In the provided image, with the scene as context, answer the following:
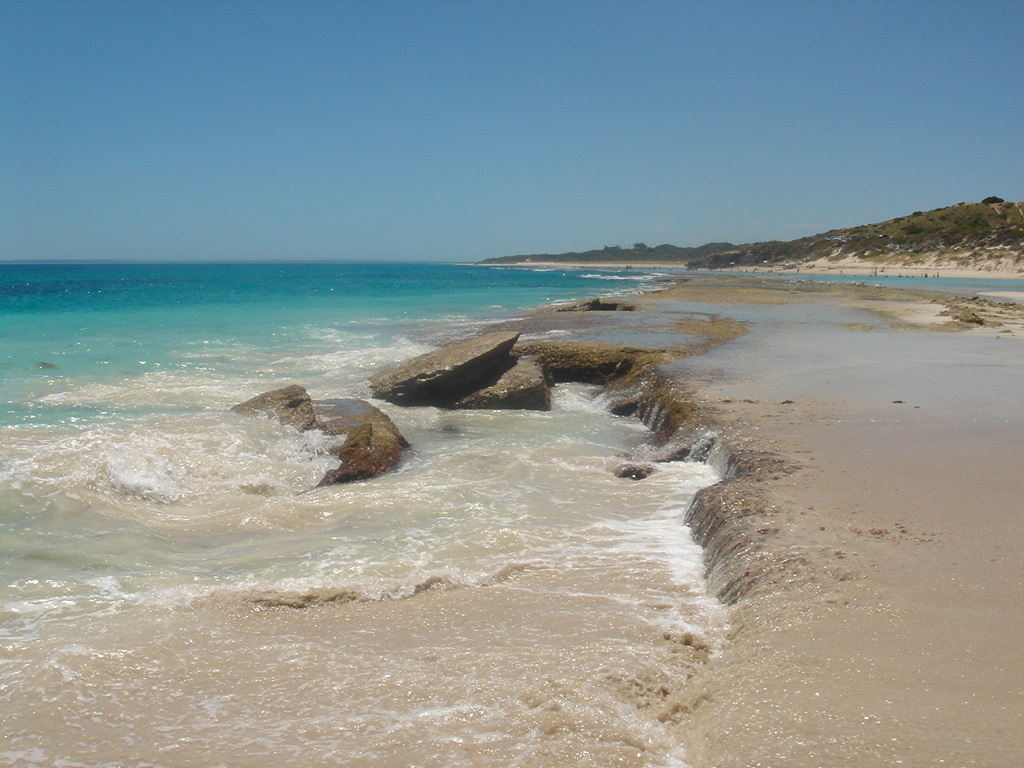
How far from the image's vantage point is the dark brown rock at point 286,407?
918cm

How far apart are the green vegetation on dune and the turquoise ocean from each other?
61.8 metres

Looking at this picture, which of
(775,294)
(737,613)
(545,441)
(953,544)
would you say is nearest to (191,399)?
(545,441)

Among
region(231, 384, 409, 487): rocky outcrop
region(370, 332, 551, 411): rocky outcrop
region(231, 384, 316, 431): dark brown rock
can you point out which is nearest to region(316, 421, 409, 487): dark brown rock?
region(231, 384, 409, 487): rocky outcrop

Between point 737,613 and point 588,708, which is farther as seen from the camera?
point 737,613

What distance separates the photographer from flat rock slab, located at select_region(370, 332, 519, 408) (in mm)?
11320

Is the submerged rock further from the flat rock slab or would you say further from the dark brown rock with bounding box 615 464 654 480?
the dark brown rock with bounding box 615 464 654 480

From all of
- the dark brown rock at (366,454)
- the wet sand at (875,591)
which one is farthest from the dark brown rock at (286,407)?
the wet sand at (875,591)

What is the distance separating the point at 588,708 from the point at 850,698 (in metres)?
1.13

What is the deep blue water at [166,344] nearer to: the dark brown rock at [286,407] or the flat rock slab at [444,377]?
the dark brown rock at [286,407]

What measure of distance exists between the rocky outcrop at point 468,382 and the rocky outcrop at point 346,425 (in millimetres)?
1546

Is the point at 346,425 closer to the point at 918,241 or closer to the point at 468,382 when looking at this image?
the point at 468,382

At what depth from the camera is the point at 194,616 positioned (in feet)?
14.1

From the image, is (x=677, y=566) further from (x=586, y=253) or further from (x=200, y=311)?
(x=586, y=253)

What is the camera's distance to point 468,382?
11594 millimetres
